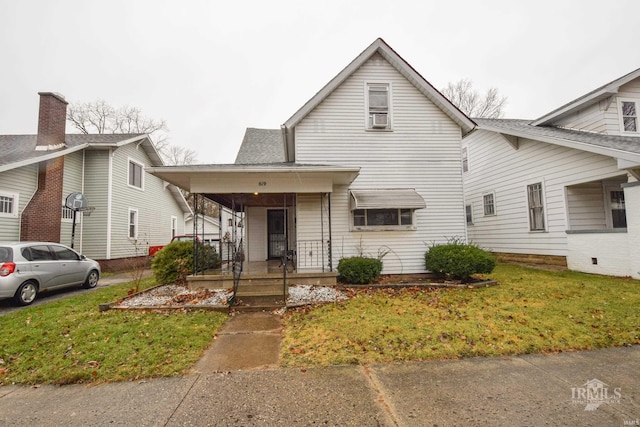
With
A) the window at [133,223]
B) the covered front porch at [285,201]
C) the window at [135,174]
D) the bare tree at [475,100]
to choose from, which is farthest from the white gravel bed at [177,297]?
the bare tree at [475,100]

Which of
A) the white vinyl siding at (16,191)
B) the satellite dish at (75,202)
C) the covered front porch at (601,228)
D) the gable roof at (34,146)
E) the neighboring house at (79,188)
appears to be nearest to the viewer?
the covered front porch at (601,228)

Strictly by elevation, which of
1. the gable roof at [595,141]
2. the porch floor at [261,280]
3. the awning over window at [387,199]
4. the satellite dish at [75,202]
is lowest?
the porch floor at [261,280]

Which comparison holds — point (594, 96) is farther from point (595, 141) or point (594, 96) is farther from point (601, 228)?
point (601, 228)

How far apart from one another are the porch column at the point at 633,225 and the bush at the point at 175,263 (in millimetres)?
12345

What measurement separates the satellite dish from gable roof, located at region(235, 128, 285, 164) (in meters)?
6.78

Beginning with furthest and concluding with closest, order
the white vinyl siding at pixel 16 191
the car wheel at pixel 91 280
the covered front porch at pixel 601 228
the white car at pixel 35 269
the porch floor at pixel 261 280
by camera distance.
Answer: the white vinyl siding at pixel 16 191, the car wheel at pixel 91 280, the covered front porch at pixel 601 228, the porch floor at pixel 261 280, the white car at pixel 35 269

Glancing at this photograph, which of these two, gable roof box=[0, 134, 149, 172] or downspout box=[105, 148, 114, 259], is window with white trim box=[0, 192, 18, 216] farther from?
downspout box=[105, 148, 114, 259]

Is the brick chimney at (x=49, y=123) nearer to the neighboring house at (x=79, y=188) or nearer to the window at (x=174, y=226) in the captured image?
the neighboring house at (x=79, y=188)

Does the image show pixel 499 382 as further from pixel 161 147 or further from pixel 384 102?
pixel 161 147

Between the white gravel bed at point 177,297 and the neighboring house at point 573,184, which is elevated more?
the neighboring house at point 573,184

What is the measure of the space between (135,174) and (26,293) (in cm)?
1020

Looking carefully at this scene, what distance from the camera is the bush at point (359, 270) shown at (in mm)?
8102

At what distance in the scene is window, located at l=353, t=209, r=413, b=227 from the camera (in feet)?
30.8

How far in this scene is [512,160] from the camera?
12.1 metres
